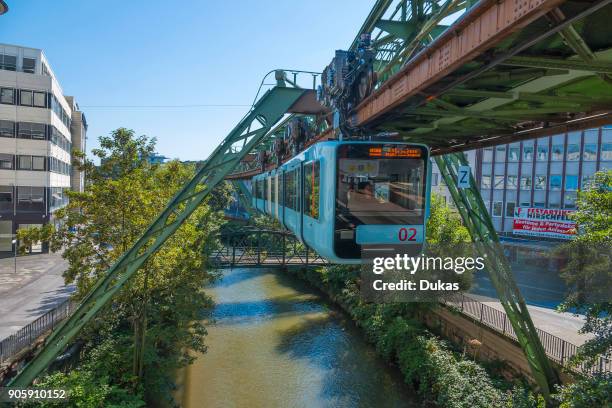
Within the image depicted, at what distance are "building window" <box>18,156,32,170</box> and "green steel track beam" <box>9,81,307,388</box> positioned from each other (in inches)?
→ 1293

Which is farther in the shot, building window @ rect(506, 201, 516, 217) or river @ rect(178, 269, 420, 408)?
building window @ rect(506, 201, 516, 217)

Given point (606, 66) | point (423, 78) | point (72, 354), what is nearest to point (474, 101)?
point (423, 78)

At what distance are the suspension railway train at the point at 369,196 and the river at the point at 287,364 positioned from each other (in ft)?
36.5

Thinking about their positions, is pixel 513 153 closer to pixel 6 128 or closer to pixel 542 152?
pixel 542 152

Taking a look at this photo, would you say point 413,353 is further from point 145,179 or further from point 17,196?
point 17,196

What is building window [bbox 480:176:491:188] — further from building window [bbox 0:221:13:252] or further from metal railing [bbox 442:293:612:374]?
building window [bbox 0:221:13:252]

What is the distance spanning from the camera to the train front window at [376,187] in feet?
25.3

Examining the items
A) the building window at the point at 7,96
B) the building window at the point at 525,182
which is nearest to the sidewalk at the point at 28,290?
the building window at the point at 7,96

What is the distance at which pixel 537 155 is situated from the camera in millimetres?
35875

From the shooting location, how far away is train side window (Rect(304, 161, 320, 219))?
8.50 m

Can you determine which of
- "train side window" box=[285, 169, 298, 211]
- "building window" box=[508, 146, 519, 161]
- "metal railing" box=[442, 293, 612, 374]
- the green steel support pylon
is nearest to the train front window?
"train side window" box=[285, 169, 298, 211]

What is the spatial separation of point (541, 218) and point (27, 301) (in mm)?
37843

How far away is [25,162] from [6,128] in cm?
317

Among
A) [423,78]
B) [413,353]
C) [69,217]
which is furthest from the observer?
[413,353]
